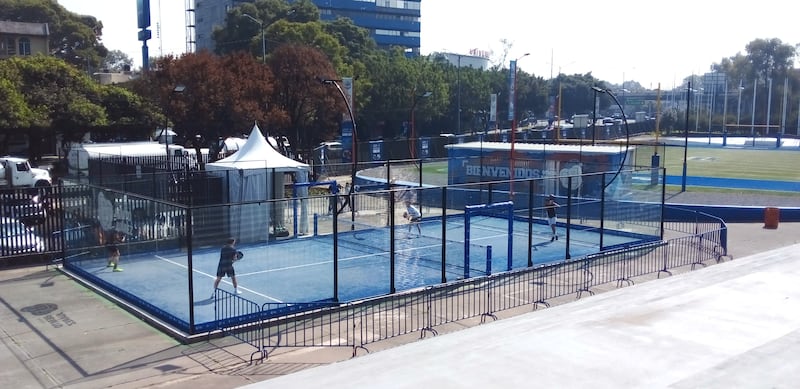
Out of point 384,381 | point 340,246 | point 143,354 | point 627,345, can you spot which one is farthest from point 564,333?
point 340,246

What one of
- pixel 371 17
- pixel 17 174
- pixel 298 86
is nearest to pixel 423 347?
pixel 17 174

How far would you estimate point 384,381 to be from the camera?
30.9 ft

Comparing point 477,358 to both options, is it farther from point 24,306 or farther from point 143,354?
point 24,306

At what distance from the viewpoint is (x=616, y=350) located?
1081 cm

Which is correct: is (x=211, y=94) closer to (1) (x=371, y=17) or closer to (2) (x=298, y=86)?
(2) (x=298, y=86)

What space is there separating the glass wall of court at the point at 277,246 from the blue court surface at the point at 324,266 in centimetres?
4

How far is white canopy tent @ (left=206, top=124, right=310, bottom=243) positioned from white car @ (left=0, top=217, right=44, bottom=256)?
5.79 m

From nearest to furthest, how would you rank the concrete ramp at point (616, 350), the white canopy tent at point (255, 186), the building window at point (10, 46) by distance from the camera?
the concrete ramp at point (616, 350), the white canopy tent at point (255, 186), the building window at point (10, 46)

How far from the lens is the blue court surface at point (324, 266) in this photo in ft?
56.3

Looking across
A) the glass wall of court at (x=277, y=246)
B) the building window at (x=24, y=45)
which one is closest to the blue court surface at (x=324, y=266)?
the glass wall of court at (x=277, y=246)

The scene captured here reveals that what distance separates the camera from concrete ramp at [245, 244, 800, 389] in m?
9.59

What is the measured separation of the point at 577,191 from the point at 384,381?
23058 mm

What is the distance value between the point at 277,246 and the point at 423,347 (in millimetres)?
12222

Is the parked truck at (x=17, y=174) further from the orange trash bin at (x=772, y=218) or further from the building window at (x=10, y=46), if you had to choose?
the building window at (x=10, y=46)
